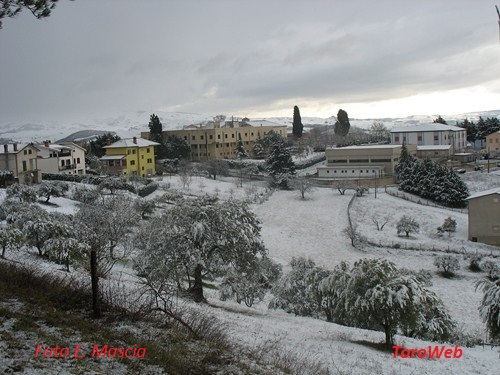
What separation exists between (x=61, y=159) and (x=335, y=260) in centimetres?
3156

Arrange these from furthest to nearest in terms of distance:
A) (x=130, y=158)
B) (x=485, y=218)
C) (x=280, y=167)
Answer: (x=130, y=158), (x=280, y=167), (x=485, y=218)

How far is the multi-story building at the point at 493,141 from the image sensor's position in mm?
73750

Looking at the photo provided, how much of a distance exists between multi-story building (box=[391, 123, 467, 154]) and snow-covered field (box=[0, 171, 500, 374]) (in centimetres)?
2439

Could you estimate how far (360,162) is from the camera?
6075 centimetres

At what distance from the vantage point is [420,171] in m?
49.2

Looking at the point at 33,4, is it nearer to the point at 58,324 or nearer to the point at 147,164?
the point at 58,324

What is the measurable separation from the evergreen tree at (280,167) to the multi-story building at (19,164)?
81.3 ft

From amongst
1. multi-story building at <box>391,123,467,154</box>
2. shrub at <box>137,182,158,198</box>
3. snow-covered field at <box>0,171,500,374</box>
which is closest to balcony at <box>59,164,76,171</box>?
snow-covered field at <box>0,171,500,374</box>

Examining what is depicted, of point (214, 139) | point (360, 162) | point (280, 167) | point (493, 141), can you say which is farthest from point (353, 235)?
point (493, 141)

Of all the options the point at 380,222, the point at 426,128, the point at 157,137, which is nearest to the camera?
the point at 380,222

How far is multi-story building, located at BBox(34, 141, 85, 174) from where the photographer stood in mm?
46219

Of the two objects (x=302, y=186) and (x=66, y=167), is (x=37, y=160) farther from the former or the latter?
(x=302, y=186)

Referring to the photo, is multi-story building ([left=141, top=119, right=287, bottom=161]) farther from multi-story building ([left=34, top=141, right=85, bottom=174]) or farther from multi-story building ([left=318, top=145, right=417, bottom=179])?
multi-story building ([left=34, top=141, right=85, bottom=174])

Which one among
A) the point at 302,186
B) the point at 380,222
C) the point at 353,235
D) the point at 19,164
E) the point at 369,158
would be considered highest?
the point at 19,164
